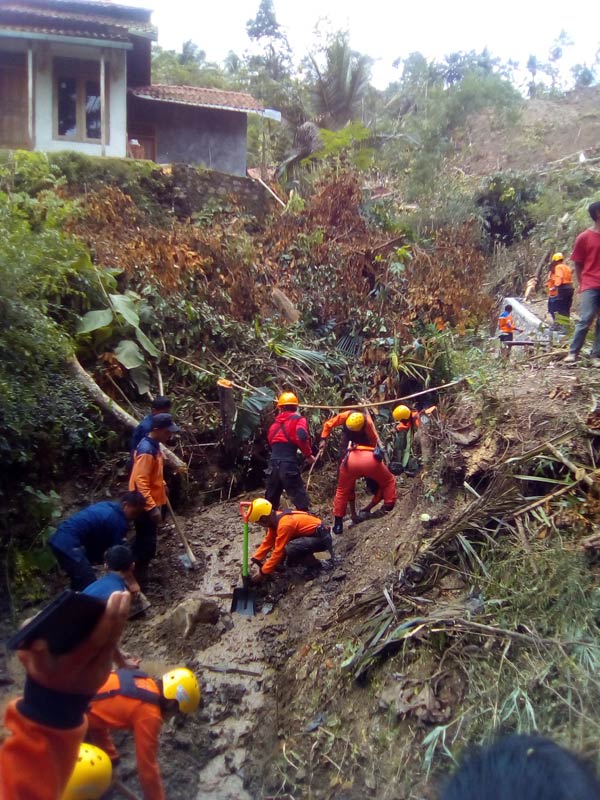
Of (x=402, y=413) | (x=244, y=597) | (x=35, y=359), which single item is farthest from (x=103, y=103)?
(x=244, y=597)

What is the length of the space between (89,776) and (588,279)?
546 cm

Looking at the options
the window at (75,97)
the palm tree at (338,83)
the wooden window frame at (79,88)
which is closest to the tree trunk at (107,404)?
the wooden window frame at (79,88)

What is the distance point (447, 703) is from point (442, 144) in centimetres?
1799

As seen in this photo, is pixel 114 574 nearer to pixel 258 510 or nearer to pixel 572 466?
pixel 258 510

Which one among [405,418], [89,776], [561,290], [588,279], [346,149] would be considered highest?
[346,149]

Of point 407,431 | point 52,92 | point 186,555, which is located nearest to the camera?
point 186,555

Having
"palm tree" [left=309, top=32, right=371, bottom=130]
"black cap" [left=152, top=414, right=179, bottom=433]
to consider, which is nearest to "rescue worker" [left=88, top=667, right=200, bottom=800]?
"black cap" [left=152, top=414, right=179, bottom=433]

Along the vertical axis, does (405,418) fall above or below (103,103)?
below

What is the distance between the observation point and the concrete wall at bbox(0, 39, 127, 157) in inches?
567

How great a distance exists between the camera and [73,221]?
997 centimetres

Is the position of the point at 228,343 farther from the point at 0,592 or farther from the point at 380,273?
the point at 0,592

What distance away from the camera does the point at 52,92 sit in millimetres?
14656

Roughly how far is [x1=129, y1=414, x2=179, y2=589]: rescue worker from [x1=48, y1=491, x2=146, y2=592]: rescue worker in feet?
1.08

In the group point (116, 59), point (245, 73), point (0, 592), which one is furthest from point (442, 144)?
point (0, 592)
